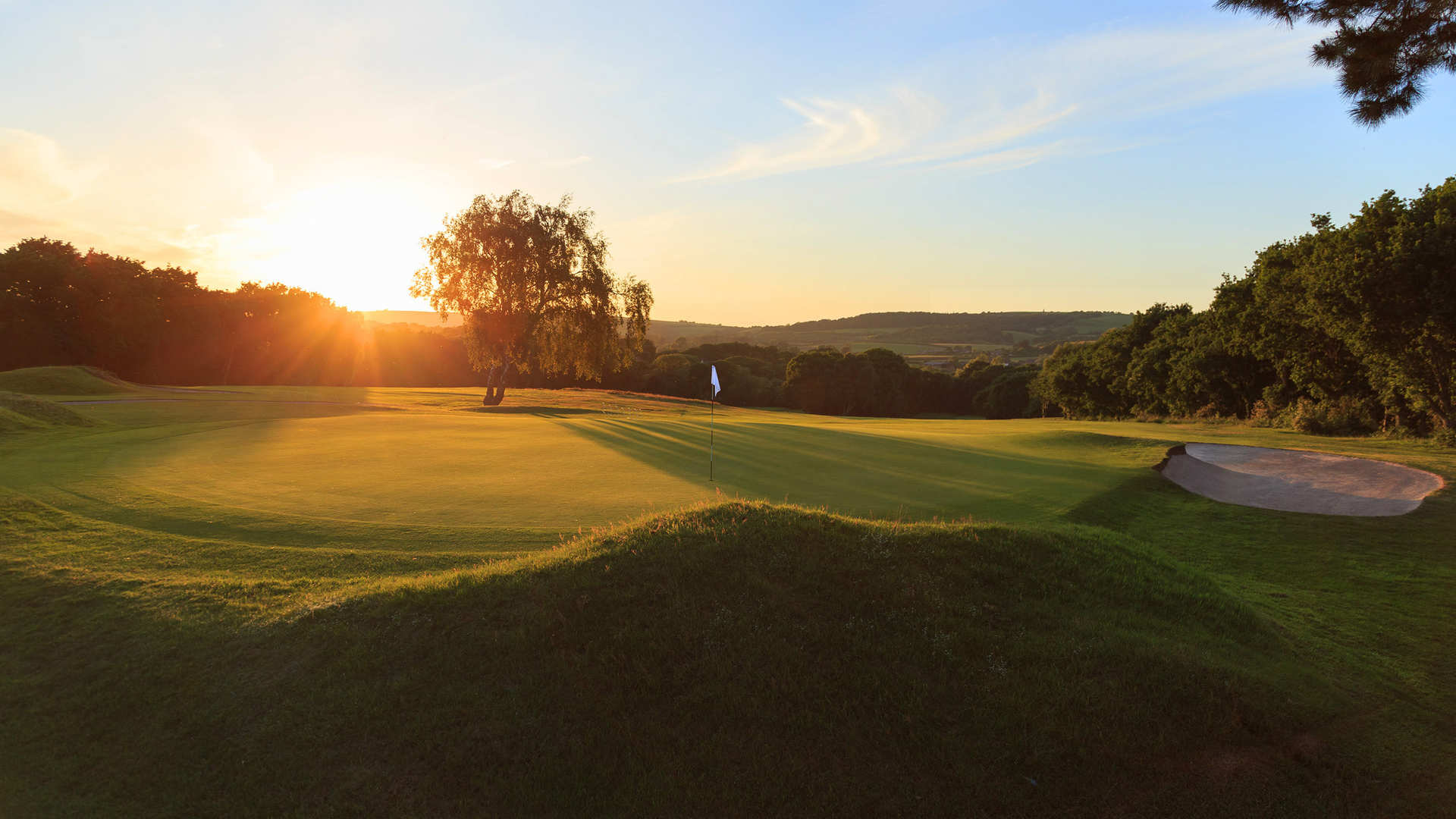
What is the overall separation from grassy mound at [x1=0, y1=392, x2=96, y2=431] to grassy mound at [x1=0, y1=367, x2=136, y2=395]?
15.5m

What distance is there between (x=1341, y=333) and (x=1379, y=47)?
58.3ft

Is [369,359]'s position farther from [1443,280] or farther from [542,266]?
[1443,280]

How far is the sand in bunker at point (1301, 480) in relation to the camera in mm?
12727

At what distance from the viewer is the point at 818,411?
73750 mm

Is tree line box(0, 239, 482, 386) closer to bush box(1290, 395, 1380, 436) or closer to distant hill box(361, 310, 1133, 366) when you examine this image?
distant hill box(361, 310, 1133, 366)

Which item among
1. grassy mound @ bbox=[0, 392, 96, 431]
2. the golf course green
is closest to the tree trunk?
grassy mound @ bbox=[0, 392, 96, 431]

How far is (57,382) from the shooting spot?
33844 mm

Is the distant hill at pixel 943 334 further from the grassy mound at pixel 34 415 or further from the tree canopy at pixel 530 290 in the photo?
the grassy mound at pixel 34 415

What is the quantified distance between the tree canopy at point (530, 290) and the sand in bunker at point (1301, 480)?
26.8 metres

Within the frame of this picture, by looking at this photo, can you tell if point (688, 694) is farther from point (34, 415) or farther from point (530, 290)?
point (530, 290)

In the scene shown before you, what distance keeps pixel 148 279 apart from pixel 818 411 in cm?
6091

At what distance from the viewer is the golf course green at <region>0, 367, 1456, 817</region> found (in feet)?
15.8

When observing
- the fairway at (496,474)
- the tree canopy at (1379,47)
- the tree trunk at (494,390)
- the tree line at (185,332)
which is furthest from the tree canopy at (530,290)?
the tree line at (185,332)

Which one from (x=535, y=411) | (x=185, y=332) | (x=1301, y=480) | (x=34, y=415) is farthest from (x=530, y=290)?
(x=185, y=332)
